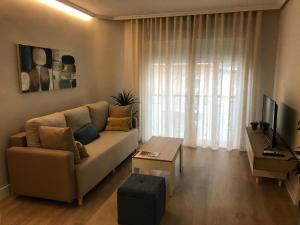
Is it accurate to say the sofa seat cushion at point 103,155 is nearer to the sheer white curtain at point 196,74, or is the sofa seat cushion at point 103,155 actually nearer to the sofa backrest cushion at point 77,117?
the sofa backrest cushion at point 77,117

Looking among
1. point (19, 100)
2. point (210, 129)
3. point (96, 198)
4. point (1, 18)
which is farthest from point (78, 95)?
point (210, 129)

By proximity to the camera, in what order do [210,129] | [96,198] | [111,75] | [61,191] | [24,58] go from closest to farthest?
[61,191], [96,198], [24,58], [210,129], [111,75]

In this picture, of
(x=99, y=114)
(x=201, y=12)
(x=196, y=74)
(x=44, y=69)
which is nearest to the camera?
(x=44, y=69)

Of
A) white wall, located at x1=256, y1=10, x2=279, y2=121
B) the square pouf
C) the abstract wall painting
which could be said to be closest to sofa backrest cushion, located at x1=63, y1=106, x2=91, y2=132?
the abstract wall painting

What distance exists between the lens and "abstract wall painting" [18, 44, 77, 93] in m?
3.14

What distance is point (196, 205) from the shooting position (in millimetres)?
2762

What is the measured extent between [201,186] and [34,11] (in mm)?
3320

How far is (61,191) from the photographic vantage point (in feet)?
8.71

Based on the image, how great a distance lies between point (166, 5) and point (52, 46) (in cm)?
200

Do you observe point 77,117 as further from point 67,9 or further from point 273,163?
point 273,163

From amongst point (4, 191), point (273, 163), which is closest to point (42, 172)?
point (4, 191)

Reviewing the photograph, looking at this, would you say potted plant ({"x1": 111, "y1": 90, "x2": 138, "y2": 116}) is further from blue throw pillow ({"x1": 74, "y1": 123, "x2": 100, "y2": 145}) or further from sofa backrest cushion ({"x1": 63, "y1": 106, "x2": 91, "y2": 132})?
blue throw pillow ({"x1": 74, "y1": 123, "x2": 100, "y2": 145})

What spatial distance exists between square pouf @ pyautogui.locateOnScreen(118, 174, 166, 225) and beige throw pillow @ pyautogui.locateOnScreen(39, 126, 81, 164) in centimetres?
79

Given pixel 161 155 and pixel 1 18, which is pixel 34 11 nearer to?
pixel 1 18
